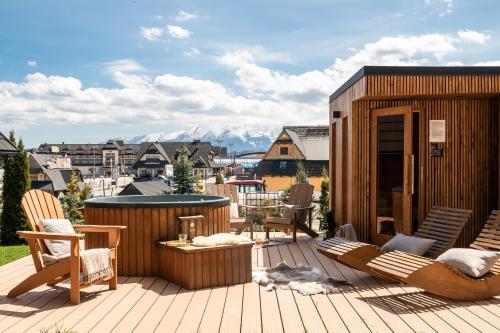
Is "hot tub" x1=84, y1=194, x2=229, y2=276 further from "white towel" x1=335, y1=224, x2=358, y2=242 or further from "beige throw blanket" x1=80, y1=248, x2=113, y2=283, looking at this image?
"white towel" x1=335, y1=224, x2=358, y2=242

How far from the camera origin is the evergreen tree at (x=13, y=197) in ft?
36.5

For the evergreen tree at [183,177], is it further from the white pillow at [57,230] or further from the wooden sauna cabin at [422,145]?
the white pillow at [57,230]

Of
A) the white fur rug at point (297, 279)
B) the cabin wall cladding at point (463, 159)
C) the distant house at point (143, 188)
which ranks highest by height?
the cabin wall cladding at point (463, 159)

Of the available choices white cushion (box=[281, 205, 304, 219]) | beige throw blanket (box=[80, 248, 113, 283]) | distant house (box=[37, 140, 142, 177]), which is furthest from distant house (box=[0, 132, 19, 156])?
distant house (box=[37, 140, 142, 177])

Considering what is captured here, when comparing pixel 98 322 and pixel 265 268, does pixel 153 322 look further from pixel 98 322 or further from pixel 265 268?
pixel 265 268

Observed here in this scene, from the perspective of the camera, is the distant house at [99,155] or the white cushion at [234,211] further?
the distant house at [99,155]

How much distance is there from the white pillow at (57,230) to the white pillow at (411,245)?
3.43 metres

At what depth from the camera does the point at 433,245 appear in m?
5.91

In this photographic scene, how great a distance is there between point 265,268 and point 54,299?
2433 millimetres

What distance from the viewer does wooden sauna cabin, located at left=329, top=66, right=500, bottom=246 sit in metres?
6.88

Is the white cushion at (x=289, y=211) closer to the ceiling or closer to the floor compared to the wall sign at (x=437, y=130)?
closer to the floor

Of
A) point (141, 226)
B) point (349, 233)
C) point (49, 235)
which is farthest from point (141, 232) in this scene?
point (349, 233)

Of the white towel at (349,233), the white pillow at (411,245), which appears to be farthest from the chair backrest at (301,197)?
the white pillow at (411,245)

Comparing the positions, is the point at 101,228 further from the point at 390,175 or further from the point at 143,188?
the point at 143,188
